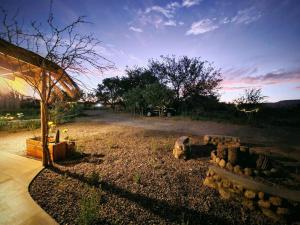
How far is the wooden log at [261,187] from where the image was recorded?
252 cm

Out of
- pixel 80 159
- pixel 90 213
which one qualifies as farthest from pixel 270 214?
pixel 80 159

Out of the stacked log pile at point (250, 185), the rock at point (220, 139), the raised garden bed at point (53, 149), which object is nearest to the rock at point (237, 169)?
the stacked log pile at point (250, 185)

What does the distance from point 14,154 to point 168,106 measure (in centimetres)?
1750

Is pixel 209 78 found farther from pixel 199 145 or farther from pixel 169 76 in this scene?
pixel 199 145

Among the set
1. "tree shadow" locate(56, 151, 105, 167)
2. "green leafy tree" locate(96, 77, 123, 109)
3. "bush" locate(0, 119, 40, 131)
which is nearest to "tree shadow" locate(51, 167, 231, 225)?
"tree shadow" locate(56, 151, 105, 167)

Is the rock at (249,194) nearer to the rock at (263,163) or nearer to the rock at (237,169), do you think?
the rock at (237,169)

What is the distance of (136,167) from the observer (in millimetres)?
4453

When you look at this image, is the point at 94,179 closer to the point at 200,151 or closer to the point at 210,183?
the point at 210,183

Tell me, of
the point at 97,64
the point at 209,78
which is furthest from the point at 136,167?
the point at 209,78

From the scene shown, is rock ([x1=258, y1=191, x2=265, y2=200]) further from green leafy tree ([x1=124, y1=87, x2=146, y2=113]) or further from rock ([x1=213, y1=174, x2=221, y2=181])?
green leafy tree ([x1=124, y1=87, x2=146, y2=113])

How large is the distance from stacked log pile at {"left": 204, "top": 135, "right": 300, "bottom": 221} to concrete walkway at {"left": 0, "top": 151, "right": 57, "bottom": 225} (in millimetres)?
2969

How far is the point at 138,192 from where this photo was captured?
10.7 feet

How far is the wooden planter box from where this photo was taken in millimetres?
4715

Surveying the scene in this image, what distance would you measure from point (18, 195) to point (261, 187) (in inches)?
168
